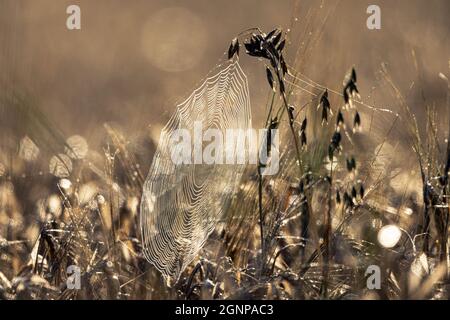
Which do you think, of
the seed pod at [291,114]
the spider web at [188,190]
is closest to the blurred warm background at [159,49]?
the spider web at [188,190]

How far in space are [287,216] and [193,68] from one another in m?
5.53

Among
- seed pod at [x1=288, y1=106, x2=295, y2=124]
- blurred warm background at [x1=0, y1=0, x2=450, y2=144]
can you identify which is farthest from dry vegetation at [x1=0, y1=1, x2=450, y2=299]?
blurred warm background at [x1=0, y1=0, x2=450, y2=144]

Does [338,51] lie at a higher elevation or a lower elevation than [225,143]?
higher

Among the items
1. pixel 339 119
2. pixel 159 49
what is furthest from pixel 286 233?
pixel 159 49

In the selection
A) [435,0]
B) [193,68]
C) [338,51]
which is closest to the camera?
[338,51]

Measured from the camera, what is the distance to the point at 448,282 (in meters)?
3.50

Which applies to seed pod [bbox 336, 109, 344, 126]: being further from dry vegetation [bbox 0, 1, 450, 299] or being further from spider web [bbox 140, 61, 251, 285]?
spider web [bbox 140, 61, 251, 285]

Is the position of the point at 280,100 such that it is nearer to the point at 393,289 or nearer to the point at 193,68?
the point at 393,289

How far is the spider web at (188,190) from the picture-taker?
3979 mm

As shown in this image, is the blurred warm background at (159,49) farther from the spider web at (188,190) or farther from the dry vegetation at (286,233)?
the dry vegetation at (286,233)

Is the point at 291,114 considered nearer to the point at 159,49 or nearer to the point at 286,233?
the point at 286,233

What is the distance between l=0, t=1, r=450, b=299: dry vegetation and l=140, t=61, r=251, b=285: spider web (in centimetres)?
6
